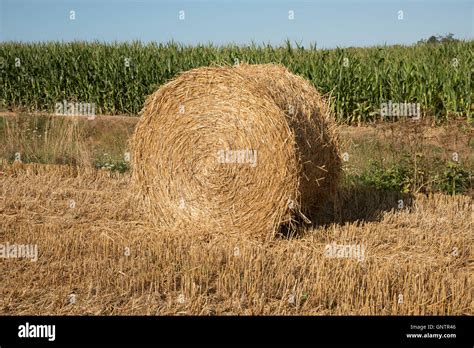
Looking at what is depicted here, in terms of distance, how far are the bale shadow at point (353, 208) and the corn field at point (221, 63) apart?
6.26m

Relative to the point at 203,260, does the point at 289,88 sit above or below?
above

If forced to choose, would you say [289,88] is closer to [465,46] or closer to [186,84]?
[186,84]

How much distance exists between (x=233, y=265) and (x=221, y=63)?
1327cm

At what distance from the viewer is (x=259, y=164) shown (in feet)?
27.5

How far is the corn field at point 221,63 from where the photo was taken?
17984 millimetres

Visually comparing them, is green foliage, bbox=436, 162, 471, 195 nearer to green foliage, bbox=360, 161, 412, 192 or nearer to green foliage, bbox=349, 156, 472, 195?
green foliage, bbox=349, 156, 472, 195

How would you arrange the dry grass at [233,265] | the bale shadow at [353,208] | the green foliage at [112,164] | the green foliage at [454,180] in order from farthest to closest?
1. the green foliage at [112,164]
2. the green foliage at [454,180]
3. the bale shadow at [353,208]
4. the dry grass at [233,265]

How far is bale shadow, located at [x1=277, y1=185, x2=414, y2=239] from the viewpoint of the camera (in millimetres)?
8852

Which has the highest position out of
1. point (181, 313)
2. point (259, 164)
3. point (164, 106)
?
point (164, 106)

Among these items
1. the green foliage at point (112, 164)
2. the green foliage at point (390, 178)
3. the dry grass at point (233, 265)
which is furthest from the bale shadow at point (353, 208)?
the green foliage at point (112, 164)

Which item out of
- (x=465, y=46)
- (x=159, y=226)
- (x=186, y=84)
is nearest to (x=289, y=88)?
(x=186, y=84)

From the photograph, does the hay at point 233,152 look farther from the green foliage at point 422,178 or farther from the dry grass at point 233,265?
the green foliage at point 422,178

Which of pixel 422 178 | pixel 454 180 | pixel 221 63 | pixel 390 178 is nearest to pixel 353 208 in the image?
pixel 390 178
